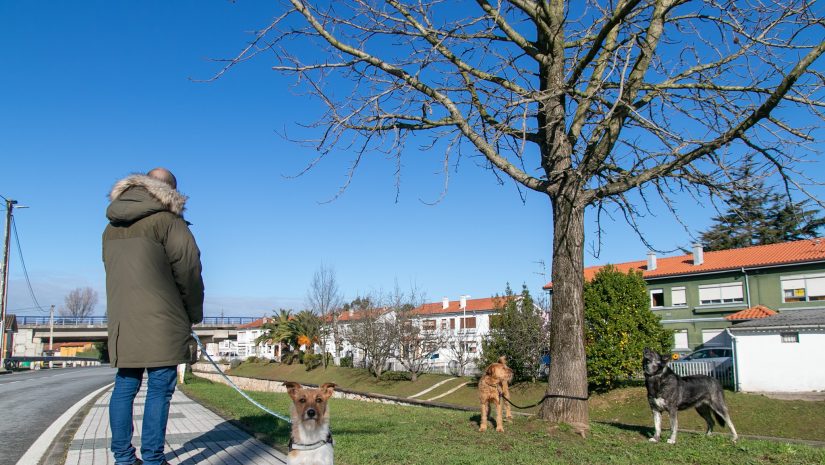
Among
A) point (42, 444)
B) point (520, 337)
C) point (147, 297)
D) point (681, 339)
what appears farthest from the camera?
point (681, 339)

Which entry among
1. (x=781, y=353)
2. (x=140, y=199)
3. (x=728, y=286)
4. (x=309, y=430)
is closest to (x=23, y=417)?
(x=140, y=199)

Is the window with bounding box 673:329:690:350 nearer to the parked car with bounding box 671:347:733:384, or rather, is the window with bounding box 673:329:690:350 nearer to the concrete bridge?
the parked car with bounding box 671:347:733:384

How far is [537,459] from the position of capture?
587cm

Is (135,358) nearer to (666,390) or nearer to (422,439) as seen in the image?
(422,439)

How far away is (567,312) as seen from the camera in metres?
8.02

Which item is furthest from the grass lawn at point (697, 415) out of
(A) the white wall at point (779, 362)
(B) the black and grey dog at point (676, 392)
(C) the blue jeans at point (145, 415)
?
(C) the blue jeans at point (145, 415)

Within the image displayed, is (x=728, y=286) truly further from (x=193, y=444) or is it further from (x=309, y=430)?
(x=309, y=430)

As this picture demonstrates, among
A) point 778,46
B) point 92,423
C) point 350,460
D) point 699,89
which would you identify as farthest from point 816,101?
point 92,423

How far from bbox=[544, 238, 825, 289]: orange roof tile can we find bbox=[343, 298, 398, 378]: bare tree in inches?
434

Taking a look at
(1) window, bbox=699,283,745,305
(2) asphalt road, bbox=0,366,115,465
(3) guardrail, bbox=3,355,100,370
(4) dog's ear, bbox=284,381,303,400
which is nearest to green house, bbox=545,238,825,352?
(1) window, bbox=699,283,745,305

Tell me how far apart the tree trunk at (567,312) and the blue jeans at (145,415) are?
4843mm

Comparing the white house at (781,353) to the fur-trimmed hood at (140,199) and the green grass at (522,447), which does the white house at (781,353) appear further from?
the fur-trimmed hood at (140,199)

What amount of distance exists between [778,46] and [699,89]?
113cm

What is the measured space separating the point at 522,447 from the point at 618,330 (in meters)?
19.0
